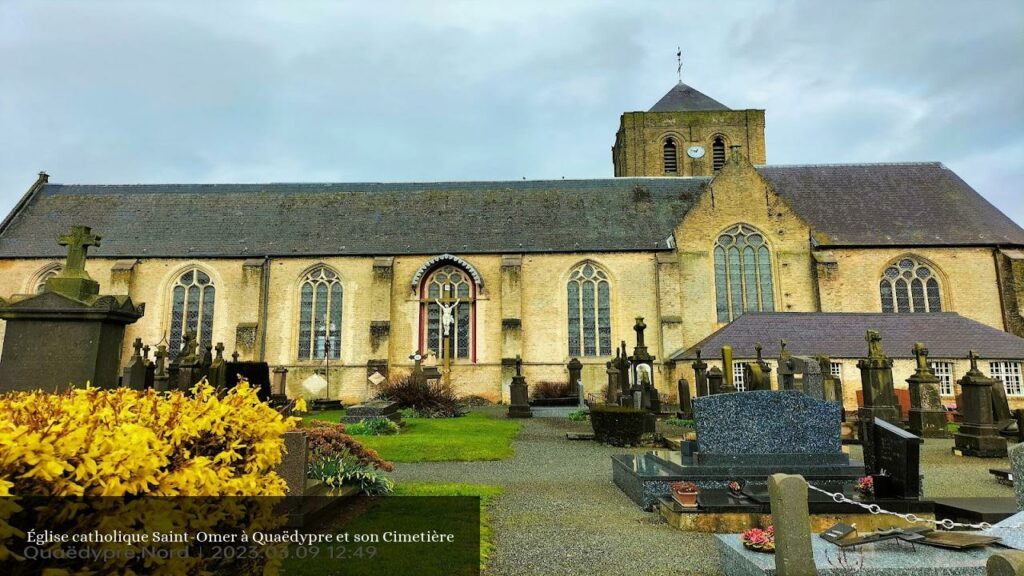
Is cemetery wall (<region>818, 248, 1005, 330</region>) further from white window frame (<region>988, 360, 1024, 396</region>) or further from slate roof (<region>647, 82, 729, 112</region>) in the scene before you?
slate roof (<region>647, 82, 729, 112</region>)

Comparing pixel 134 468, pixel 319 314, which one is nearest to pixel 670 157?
pixel 319 314

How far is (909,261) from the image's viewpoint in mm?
27906

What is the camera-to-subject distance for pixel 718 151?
37969 millimetres

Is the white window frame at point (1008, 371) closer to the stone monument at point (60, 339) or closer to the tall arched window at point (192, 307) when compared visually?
the stone monument at point (60, 339)

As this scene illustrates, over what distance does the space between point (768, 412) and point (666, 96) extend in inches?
1478

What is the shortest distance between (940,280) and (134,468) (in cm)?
3301

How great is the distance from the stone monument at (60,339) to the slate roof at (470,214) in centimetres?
2193

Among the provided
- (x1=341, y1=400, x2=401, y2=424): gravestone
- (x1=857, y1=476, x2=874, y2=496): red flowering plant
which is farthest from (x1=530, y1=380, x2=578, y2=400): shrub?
(x1=857, y1=476, x2=874, y2=496): red flowering plant

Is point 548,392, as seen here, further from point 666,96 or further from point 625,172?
point 666,96

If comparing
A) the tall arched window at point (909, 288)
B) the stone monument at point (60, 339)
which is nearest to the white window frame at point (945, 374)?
the tall arched window at point (909, 288)

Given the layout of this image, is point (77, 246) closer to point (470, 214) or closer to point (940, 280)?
point (470, 214)

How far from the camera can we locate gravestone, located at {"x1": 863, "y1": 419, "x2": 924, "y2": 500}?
22.6 feet

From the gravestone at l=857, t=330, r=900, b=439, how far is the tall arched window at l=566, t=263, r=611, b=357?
41.2 ft

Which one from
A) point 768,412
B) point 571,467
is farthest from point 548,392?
point 768,412
